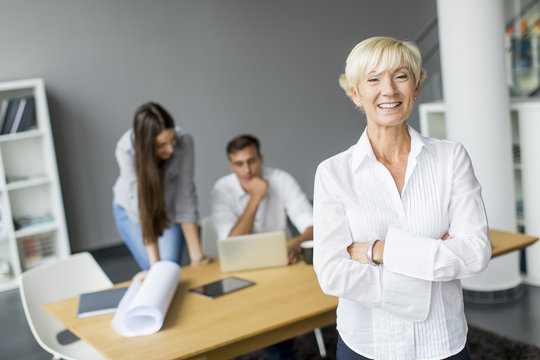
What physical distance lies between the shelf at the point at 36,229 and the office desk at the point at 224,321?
3.43 metres

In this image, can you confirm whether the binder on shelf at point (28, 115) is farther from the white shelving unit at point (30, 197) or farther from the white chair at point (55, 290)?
the white chair at point (55, 290)

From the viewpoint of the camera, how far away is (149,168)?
3117 mm

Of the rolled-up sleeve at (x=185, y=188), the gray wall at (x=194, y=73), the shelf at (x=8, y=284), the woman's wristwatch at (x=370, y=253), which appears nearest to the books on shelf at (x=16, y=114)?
the gray wall at (x=194, y=73)

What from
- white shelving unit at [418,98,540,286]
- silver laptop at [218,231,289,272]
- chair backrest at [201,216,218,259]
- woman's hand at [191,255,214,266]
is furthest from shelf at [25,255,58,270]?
white shelving unit at [418,98,540,286]

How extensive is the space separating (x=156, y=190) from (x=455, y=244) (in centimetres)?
188

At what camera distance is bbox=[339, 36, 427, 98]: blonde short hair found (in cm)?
159

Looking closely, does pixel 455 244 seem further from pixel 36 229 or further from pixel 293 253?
pixel 36 229

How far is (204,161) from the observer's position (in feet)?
23.5

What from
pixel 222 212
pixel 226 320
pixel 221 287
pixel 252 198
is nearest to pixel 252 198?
pixel 252 198

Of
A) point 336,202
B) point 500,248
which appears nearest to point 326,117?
point 500,248

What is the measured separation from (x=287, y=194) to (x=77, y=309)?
1488 mm

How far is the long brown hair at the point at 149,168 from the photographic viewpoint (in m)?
3.06

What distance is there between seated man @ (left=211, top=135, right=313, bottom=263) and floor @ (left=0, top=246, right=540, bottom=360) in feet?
4.27

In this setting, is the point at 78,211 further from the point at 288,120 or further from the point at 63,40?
the point at 288,120
